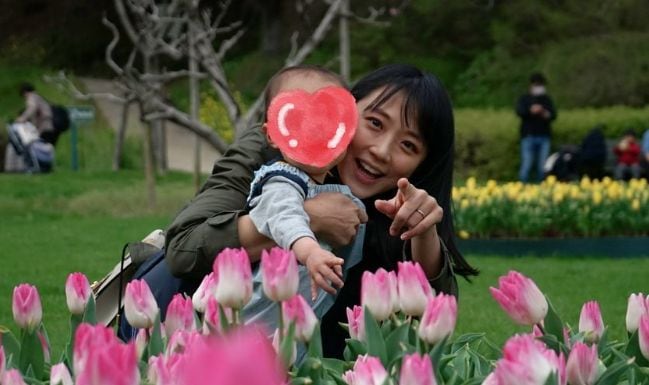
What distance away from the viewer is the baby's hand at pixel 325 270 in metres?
2.62

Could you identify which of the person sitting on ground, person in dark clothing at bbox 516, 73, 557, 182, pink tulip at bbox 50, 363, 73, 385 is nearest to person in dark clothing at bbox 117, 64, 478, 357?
pink tulip at bbox 50, 363, 73, 385

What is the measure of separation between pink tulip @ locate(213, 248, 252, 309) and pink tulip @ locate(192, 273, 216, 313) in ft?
0.67

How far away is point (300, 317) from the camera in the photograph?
2.24m

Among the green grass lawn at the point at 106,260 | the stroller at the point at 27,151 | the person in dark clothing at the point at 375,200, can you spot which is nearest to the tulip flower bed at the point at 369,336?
the person in dark clothing at the point at 375,200

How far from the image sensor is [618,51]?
2453 centimetres

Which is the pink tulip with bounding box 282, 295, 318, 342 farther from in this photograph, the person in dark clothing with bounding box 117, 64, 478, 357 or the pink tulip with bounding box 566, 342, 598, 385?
the person in dark clothing with bounding box 117, 64, 478, 357

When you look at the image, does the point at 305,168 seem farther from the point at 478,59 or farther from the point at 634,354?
the point at 478,59

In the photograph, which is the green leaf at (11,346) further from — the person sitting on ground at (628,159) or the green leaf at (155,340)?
the person sitting on ground at (628,159)

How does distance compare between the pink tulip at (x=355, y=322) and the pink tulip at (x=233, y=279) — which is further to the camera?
the pink tulip at (x=355, y=322)

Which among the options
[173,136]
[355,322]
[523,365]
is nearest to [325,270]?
[355,322]

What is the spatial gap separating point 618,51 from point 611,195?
13497 mm

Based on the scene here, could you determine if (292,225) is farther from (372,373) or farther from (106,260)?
(106,260)

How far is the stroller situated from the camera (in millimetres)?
20031

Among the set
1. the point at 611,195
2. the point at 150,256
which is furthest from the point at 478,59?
the point at 150,256
